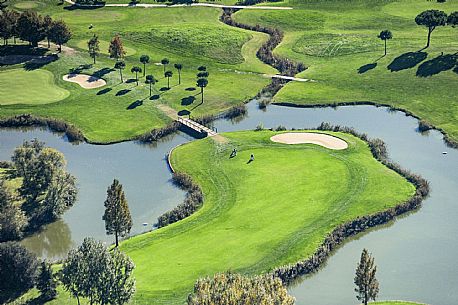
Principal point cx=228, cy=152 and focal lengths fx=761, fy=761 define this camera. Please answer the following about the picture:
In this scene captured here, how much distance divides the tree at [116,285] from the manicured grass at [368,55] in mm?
70340

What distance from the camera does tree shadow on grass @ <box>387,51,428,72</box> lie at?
6038 inches

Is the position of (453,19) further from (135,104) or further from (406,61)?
(135,104)

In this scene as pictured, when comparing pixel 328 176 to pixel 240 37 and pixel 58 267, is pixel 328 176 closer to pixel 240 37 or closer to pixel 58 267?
pixel 58 267

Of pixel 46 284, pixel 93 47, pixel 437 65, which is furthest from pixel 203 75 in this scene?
pixel 46 284

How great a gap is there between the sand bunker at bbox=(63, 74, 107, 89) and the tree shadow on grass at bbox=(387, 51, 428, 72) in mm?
58348

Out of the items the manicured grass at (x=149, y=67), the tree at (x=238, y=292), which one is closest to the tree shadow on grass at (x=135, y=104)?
the manicured grass at (x=149, y=67)

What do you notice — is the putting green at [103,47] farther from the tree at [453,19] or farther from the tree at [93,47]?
the tree at [453,19]

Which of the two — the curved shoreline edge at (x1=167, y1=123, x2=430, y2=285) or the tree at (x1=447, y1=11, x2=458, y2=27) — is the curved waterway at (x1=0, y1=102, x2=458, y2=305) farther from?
the tree at (x1=447, y1=11, x2=458, y2=27)

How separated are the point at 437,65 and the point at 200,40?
52172 mm

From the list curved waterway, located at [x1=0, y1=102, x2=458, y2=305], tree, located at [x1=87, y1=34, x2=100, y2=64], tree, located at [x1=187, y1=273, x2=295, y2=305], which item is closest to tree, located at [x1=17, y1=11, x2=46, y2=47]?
tree, located at [x1=87, y1=34, x2=100, y2=64]

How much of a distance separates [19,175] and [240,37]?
76.2 metres

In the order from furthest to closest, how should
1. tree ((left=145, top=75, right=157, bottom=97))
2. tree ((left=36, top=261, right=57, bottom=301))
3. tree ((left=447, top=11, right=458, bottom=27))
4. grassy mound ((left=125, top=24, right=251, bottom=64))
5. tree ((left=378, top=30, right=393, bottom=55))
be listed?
grassy mound ((left=125, top=24, right=251, bottom=64))
tree ((left=378, top=30, right=393, bottom=55))
tree ((left=447, top=11, right=458, bottom=27))
tree ((left=145, top=75, right=157, bottom=97))
tree ((left=36, top=261, right=57, bottom=301))

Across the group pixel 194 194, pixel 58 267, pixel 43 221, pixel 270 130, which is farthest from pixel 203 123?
pixel 58 267

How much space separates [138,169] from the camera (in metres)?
118
